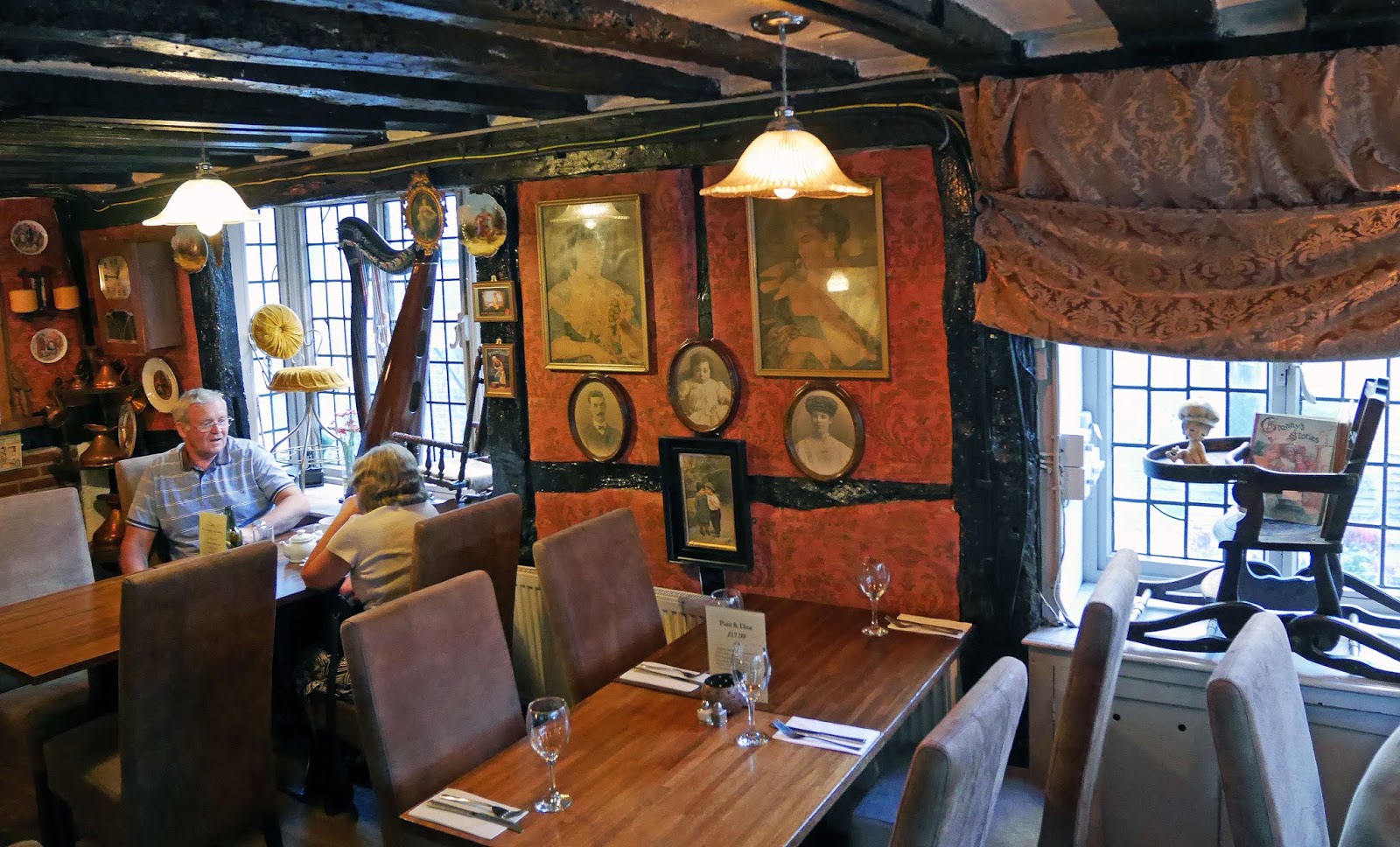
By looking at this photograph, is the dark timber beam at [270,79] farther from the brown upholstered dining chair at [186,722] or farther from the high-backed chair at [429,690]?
the high-backed chair at [429,690]

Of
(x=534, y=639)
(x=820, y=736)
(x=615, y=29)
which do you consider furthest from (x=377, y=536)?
(x=615, y=29)

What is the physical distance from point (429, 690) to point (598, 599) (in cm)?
73

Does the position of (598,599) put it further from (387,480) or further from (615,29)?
(615,29)

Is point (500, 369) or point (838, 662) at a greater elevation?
point (500, 369)

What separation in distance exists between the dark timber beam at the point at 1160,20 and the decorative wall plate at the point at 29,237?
5.69m

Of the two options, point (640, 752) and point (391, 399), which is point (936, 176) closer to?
point (640, 752)

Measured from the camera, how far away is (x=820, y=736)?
97.1 inches

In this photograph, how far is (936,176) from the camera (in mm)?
3104

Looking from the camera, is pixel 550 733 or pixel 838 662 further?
pixel 838 662

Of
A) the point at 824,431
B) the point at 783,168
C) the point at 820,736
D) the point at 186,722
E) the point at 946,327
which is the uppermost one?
the point at 783,168

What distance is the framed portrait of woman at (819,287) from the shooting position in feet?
10.6

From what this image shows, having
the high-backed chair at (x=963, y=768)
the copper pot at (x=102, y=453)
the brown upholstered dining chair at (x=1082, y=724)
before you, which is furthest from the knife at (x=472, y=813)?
the copper pot at (x=102, y=453)

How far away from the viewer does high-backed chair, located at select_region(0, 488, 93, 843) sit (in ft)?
11.3

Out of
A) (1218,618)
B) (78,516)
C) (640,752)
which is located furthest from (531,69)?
(78,516)
